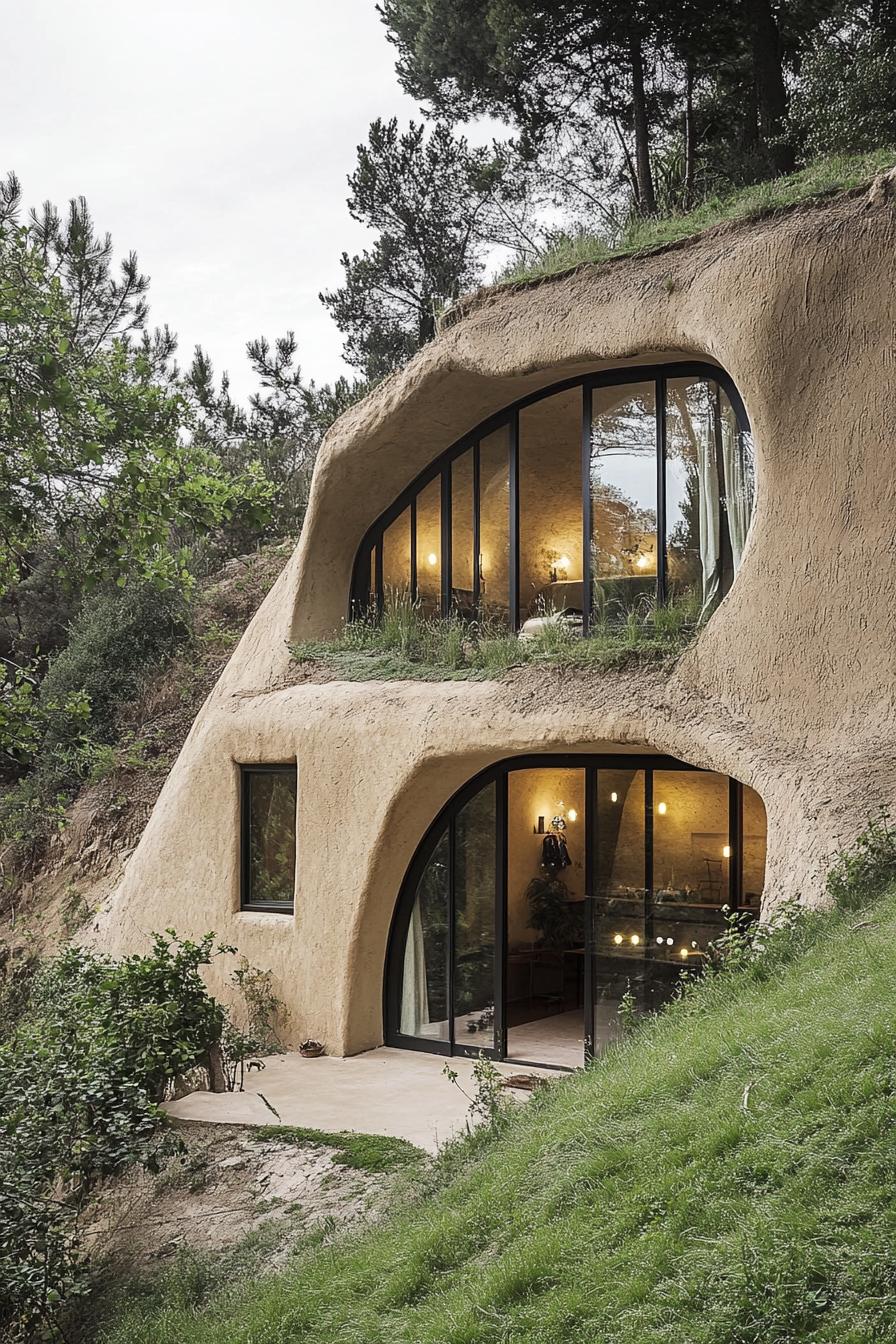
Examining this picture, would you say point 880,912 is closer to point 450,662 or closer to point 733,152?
point 450,662

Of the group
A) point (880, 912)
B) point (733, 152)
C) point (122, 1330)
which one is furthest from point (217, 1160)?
point (733, 152)

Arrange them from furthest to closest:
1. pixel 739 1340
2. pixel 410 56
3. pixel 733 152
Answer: pixel 410 56, pixel 733 152, pixel 739 1340

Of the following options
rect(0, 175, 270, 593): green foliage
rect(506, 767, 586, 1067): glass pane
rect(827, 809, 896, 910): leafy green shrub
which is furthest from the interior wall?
rect(0, 175, 270, 593): green foliage

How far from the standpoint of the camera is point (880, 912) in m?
6.61

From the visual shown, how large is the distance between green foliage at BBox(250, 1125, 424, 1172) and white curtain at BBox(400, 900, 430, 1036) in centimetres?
299

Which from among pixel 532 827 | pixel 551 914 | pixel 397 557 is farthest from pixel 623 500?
A: pixel 551 914

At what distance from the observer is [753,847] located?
9.87 meters

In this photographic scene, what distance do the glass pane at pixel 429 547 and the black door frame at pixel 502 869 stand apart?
2.11 metres

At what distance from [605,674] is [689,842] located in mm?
1666

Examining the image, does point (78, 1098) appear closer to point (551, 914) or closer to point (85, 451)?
point (85, 451)

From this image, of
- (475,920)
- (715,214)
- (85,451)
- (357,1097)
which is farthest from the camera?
(475,920)

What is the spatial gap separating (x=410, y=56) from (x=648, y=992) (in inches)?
611

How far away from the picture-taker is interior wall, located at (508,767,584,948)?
11664mm

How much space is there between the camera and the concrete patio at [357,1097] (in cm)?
855
